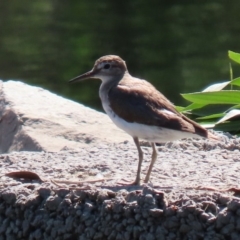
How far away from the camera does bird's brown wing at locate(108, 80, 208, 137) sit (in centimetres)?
546

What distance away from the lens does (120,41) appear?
16891mm

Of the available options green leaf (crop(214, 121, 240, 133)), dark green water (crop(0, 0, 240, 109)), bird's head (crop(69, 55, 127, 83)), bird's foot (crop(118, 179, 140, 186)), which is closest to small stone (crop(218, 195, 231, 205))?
bird's foot (crop(118, 179, 140, 186))

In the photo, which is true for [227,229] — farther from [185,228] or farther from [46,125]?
[46,125]

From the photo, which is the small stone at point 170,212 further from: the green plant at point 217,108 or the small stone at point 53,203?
the green plant at point 217,108

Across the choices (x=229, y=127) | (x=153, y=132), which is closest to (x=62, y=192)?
(x=153, y=132)

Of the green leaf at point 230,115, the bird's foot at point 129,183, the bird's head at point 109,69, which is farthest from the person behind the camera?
the green leaf at point 230,115

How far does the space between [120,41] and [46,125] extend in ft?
31.7

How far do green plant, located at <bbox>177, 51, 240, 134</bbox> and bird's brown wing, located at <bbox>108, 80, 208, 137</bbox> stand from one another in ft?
4.99

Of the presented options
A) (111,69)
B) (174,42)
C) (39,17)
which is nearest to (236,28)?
(174,42)

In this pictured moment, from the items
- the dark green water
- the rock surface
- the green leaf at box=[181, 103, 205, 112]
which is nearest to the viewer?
the rock surface

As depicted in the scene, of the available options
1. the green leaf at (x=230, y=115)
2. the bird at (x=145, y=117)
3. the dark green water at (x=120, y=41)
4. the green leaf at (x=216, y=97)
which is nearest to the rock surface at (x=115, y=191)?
the bird at (x=145, y=117)

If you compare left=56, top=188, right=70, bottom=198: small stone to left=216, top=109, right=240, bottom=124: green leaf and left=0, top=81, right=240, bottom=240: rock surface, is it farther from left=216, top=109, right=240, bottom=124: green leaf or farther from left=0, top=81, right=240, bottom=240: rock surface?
left=216, top=109, right=240, bottom=124: green leaf

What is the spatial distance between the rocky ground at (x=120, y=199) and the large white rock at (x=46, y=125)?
3.33 feet

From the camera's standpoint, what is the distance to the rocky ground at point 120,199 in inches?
183
